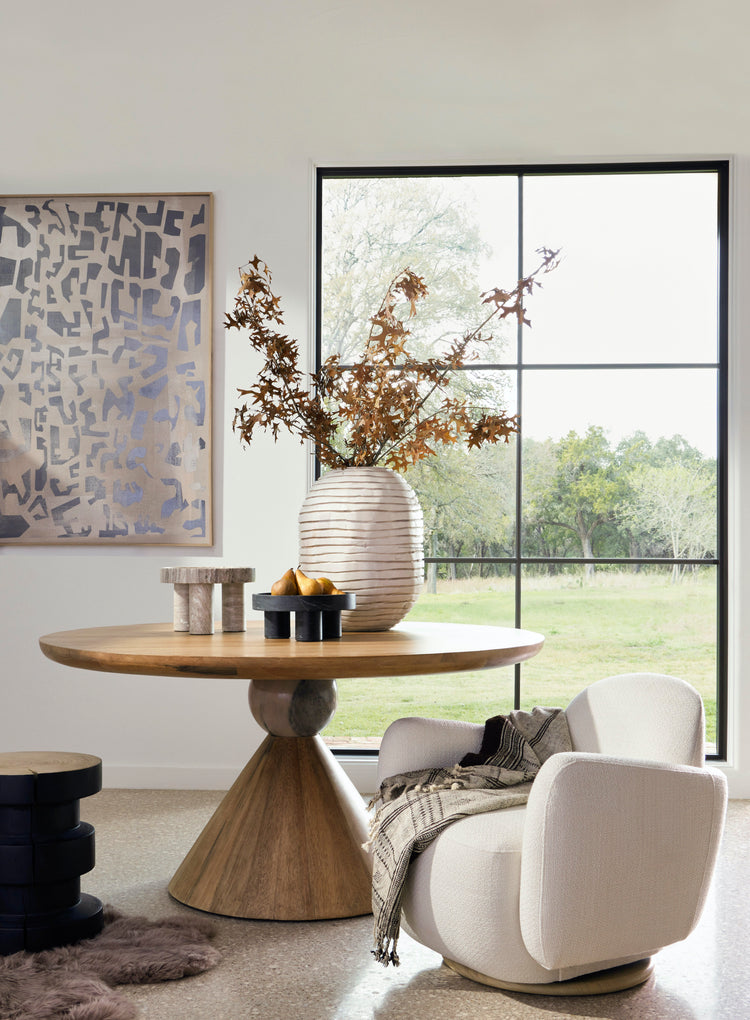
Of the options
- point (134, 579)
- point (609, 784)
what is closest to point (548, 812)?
point (609, 784)

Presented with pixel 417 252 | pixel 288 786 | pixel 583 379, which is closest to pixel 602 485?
pixel 583 379

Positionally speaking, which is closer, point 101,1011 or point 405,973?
point 101,1011

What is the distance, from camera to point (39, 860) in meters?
2.11

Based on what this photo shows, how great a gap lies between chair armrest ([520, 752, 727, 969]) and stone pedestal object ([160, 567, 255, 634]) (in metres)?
1.00

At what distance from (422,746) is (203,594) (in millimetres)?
664

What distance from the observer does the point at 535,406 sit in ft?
28.2

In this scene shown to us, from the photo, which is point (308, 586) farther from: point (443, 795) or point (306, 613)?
point (443, 795)

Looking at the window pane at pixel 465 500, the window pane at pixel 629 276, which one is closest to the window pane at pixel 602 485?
the window pane at pixel 465 500

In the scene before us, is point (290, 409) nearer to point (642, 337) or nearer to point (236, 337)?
point (236, 337)

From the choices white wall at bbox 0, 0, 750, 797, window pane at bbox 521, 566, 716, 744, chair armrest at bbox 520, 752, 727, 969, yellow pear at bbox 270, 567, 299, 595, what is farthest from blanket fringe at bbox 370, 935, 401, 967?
window pane at bbox 521, 566, 716, 744

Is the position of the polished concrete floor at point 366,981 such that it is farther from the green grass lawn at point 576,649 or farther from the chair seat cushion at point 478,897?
the green grass lawn at point 576,649

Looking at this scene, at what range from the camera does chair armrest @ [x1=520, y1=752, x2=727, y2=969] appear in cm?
173

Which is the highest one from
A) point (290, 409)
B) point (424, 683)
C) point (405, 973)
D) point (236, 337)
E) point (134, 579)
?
point (236, 337)

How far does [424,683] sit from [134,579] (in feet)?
24.6
